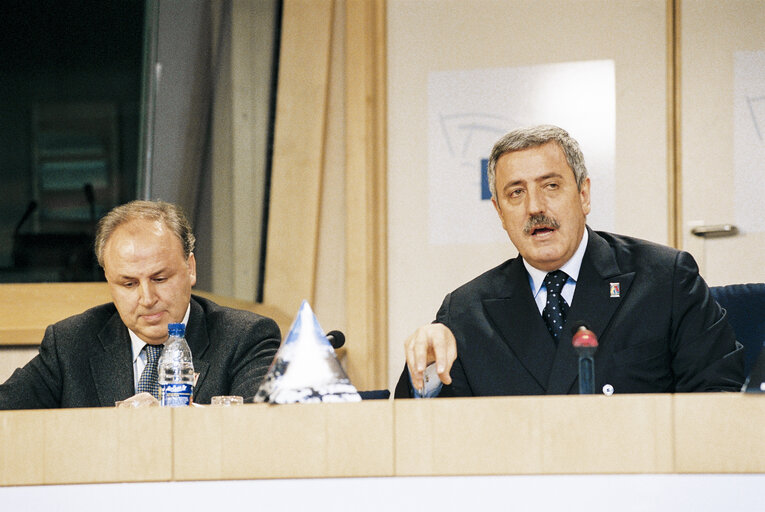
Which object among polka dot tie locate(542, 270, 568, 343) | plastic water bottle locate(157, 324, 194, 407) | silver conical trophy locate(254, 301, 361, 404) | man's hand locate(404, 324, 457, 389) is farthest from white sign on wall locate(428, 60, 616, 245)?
silver conical trophy locate(254, 301, 361, 404)

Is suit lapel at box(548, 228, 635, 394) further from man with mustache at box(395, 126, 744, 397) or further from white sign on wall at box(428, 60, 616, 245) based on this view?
white sign on wall at box(428, 60, 616, 245)

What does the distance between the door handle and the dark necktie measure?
187 centimetres

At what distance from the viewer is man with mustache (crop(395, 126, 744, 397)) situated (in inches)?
75.7

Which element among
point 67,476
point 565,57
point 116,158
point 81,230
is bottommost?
point 67,476

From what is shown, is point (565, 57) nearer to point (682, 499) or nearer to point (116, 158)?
point (116, 158)

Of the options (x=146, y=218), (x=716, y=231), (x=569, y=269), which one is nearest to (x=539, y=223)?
(x=569, y=269)

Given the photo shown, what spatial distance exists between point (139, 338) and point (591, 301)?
1000 mm

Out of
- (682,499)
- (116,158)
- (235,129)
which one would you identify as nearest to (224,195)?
(235,129)

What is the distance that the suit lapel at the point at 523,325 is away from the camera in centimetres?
196

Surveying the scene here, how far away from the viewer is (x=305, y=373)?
1242mm

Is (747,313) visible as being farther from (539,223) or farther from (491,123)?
(491,123)

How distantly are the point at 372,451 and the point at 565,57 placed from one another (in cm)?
244

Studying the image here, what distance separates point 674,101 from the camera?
3230 mm

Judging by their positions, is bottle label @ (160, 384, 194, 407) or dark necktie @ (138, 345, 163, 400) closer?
bottle label @ (160, 384, 194, 407)
